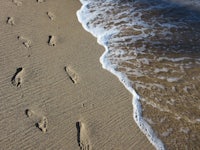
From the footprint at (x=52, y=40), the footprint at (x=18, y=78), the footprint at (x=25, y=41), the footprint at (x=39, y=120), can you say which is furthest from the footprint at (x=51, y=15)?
the footprint at (x=39, y=120)

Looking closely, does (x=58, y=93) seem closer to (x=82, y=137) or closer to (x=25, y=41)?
(x=82, y=137)

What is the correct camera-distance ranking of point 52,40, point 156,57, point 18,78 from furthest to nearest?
1. point 52,40
2. point 156,57
3. point 18,78

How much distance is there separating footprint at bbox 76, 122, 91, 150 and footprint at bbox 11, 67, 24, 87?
3.74 ft

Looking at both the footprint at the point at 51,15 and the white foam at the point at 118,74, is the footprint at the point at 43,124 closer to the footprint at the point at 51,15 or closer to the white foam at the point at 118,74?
the white foam at the point at 118,74

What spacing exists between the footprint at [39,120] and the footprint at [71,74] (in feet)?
2.93

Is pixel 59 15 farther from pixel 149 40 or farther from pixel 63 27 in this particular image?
pixel 149 40

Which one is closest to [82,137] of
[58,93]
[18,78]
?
[58,93]

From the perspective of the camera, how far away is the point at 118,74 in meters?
5.27

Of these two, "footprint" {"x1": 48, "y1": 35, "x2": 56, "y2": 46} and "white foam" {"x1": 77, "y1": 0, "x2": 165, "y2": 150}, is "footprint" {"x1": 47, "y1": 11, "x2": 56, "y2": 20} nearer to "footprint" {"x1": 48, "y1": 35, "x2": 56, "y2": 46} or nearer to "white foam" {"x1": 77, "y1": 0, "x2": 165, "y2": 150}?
"white foam" {"x1": 77, "y1": 0, "x2": 165, "y2": 150}

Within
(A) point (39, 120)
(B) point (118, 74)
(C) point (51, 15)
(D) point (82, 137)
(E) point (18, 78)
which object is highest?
(E) point (18, 78)

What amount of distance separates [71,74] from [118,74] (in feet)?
2.47

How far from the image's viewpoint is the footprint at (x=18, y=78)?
4773 millimetres

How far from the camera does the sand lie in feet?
13.4

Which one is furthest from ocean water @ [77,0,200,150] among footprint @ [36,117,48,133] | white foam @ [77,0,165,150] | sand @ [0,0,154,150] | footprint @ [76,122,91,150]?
footprint @ [36,117,48,133]
